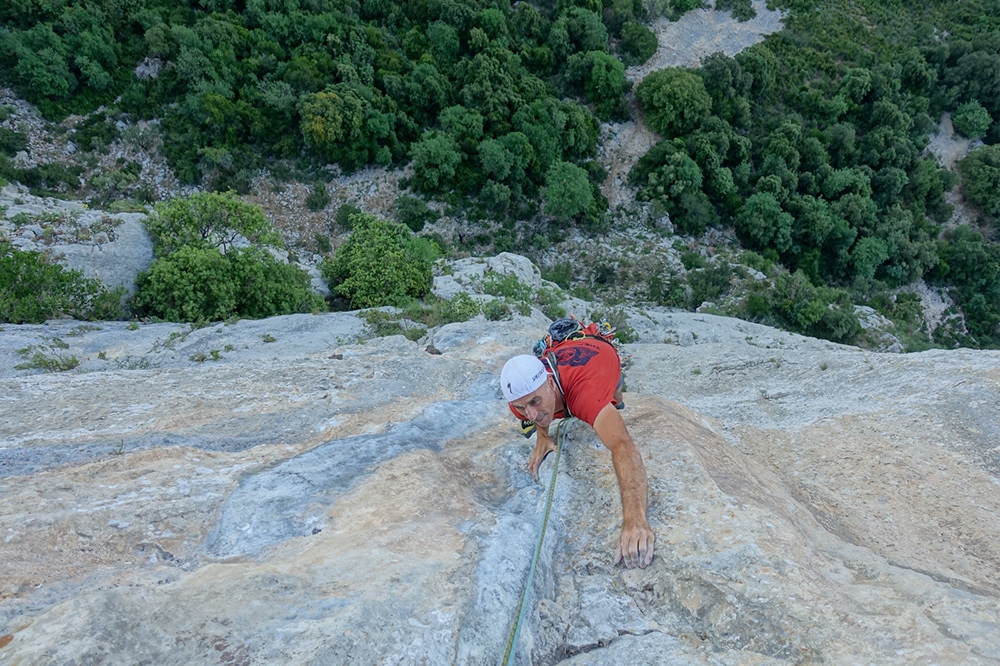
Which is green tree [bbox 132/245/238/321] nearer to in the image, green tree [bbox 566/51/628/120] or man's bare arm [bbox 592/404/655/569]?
man's bare arm [bbox 592/404/655/569]

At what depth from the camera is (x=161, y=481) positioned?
5340 millimetres

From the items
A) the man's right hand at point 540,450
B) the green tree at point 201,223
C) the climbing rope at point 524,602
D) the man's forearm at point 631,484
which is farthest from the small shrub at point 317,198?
the man's forearm at point 631,484

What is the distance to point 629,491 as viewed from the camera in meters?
4.65

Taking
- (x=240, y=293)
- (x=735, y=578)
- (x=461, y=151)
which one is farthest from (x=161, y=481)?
(x=461, y=151)

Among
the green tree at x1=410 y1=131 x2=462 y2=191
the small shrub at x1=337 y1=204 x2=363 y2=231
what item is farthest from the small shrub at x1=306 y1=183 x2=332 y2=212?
the green tree at x1=410 y1=131 x2=462 y2=191

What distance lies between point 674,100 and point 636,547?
43674mm

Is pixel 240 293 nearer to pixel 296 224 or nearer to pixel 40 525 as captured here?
pixel 40 525

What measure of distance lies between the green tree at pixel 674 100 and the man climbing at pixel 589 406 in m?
41.3

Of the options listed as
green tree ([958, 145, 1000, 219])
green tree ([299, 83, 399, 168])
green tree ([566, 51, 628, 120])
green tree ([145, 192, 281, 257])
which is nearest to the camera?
green tree ([145, 192, 281, 257])

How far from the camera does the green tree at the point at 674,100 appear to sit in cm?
4100

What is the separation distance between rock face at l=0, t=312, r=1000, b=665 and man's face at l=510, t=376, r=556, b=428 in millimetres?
842

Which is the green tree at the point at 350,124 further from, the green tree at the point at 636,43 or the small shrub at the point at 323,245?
the green tree at the point at 636,43

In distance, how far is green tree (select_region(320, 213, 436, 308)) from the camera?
18.8 metres

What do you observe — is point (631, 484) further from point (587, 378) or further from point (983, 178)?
point (983, 178)
